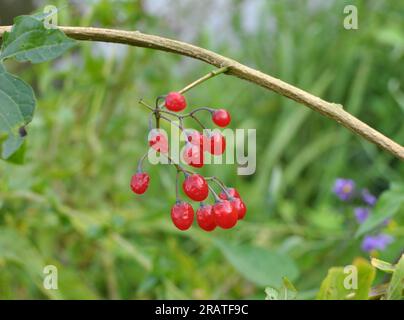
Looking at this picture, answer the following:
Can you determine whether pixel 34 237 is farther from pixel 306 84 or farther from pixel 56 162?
pixel 306 84

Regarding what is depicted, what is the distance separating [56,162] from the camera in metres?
1.90

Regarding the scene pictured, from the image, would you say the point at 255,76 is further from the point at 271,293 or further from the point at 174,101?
the point at 271,293

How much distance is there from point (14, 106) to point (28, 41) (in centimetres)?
8

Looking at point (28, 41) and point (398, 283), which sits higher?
point (28, 41)

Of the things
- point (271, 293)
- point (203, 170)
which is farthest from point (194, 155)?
point (203, 170)

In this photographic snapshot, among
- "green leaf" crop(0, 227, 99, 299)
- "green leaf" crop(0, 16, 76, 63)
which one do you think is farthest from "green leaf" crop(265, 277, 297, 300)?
"green leaf" crop(0, 227, 99, 299)

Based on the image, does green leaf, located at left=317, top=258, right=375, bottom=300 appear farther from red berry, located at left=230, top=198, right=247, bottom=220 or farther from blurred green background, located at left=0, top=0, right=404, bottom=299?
blurred green background, located at left=0, top=0, right=404, bottom=299

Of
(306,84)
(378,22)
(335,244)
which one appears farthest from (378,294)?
(378,22)

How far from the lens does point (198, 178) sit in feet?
2.39

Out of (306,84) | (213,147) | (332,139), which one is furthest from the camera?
(306,84)

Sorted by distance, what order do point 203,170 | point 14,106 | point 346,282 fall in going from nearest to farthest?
point 14,106 → point 346,282 → point 203,170

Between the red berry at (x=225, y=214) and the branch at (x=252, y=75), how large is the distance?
0.14m

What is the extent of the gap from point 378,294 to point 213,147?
10.6 inches

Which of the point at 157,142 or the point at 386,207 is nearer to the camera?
the point at 157,142
